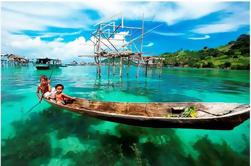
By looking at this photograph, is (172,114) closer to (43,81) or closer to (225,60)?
(43,81)

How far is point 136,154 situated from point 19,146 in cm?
358

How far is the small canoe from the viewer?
5281 mm

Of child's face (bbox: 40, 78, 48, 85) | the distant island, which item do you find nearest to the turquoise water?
child's face (bbox: 40, 78, 48, 85)

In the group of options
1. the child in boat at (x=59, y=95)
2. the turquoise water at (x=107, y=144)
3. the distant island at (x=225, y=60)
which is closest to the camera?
the turquoise water at (x=107, y=144)

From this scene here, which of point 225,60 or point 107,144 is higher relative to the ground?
point 225,60

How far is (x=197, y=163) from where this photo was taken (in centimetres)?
561

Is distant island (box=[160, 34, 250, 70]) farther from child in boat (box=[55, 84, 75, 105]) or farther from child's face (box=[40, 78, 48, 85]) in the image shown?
child in boat (box=[55, 84, 75, 105])

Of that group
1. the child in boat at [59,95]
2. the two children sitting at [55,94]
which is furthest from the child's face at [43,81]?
the child in boat at [59,95]

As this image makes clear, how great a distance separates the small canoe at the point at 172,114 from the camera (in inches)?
208

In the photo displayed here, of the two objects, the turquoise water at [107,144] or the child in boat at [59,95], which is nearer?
the turquoise water at [107,144]

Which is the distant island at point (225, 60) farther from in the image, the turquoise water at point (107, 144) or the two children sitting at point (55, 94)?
the two children sitting at point (55, 94)

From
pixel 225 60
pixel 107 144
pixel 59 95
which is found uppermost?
pixel 225 60

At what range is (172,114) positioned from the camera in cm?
716

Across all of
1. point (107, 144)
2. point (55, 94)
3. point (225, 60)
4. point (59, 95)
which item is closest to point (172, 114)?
point (107, 144)
